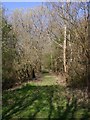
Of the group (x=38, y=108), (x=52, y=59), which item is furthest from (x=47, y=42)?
(x=38, y=108)

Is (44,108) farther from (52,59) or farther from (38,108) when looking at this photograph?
(52,59)

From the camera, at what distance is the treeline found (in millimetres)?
6980

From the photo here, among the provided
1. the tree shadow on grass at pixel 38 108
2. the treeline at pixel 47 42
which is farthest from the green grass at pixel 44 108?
the treeline at pixel 47 42

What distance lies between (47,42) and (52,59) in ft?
3.74

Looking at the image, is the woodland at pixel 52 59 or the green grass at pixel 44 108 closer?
the green grass at pixel 44 108

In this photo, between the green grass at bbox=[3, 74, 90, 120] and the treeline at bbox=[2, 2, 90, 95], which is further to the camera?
the treeline at bbox=[2, 2, 90, 95]

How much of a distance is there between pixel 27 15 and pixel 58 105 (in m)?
7.61

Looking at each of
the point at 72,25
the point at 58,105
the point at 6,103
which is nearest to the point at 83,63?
the point at 72,25

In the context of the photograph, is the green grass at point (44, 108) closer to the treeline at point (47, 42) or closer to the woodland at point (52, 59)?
the woodland at point (52, 59)

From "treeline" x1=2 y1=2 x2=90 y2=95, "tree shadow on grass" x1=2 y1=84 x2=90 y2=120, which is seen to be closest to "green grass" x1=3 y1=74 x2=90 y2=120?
"tree shadow on grass" x1=2 y1=84 x2=90 y2=120

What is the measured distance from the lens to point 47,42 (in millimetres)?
13219

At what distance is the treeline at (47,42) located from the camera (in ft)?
22.9

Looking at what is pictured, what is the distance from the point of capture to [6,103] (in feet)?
19.5

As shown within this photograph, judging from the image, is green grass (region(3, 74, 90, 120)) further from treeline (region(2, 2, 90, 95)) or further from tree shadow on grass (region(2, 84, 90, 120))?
treeline (region(2, 2, 90, 95))
